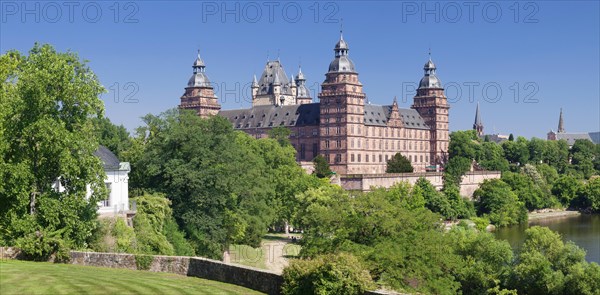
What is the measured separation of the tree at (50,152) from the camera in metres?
30.2

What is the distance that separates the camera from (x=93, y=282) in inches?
882

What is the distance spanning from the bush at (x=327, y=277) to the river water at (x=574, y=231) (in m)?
45.0

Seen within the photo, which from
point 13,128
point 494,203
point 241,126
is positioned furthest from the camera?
point 241,126

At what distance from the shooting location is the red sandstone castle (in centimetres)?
11219

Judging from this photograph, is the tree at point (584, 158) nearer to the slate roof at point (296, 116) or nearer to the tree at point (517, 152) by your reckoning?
the tree at point (517, 152)

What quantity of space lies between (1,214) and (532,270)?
28.2m

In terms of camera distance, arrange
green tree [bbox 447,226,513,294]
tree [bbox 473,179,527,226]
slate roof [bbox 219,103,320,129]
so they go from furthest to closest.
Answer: slate roof [bbox 219,103,320,129] < tree [bbox 473,179,527,226] < green tree [bbox 447,226,513,294]

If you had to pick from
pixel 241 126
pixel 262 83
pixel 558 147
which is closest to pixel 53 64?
pixel 241 126

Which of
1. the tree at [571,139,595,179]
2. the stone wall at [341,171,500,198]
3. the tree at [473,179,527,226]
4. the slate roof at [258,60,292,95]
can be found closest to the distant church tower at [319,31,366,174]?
the stone wall at [341,171,500,198]

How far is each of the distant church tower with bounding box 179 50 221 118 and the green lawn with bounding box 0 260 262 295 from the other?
103 m

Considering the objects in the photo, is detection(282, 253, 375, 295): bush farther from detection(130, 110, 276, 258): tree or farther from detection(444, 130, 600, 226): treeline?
detection(444, 130, 600, 226): treeline

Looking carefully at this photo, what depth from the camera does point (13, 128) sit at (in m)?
31.1

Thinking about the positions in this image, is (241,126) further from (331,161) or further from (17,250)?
(17,250)

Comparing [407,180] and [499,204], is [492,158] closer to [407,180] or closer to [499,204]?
[499,204]
